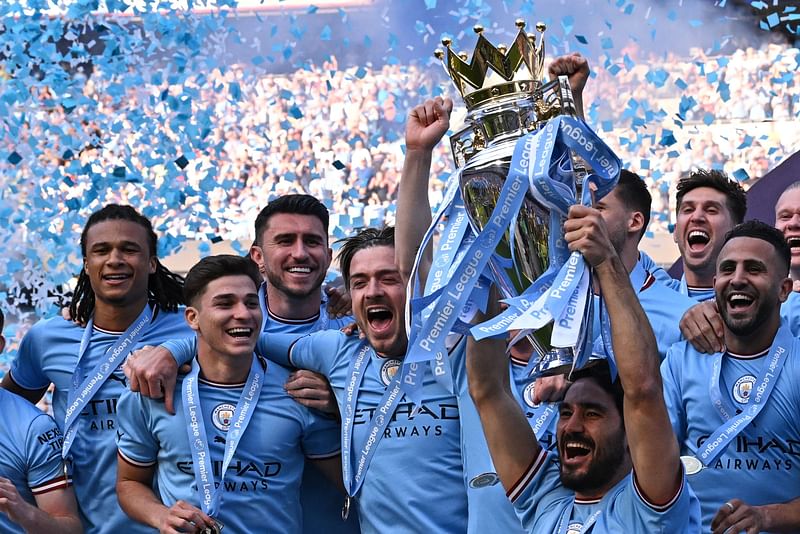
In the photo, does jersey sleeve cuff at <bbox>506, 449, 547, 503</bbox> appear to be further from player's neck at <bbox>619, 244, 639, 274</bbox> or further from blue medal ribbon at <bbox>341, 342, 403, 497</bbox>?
player's neck at <bbox>619, 244, 639, 274</bbox>

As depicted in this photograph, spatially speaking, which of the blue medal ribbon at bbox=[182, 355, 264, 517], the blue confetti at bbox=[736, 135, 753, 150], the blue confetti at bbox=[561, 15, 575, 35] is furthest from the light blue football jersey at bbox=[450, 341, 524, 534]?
the blue confetti at bbox=[736, 135, 753, 150]

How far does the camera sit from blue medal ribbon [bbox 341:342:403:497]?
3.57 meters

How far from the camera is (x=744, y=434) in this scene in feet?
11.8

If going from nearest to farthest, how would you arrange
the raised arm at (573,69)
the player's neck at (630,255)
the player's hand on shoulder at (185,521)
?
the raised arm at (573,69), the player's hand on shoulder at (185,521), the player's neck at (630,255)

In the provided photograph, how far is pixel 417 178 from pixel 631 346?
45.0 inches

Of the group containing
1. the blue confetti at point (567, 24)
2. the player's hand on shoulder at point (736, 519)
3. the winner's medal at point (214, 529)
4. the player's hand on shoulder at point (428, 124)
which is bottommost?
the player's hand on shoulder at point (736, 519)

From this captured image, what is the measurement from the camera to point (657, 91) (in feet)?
19.6

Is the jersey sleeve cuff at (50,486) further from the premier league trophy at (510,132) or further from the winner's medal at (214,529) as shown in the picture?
the premier league trophy at (510,132)

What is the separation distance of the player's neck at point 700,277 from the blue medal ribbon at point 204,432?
1.81 meters

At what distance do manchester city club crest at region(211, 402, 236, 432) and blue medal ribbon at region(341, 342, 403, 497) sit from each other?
364mm

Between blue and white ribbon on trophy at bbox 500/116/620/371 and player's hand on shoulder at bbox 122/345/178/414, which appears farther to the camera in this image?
player's hand on shoulder at bbox 122/345/178/414

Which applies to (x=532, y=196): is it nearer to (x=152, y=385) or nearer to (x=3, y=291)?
(x=152, y=385)

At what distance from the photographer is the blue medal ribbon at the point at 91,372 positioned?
13.2ft

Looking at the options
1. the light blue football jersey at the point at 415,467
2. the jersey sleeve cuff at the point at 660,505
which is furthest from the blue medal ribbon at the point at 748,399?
the jersey sleeve cuff at the point at 660,505
